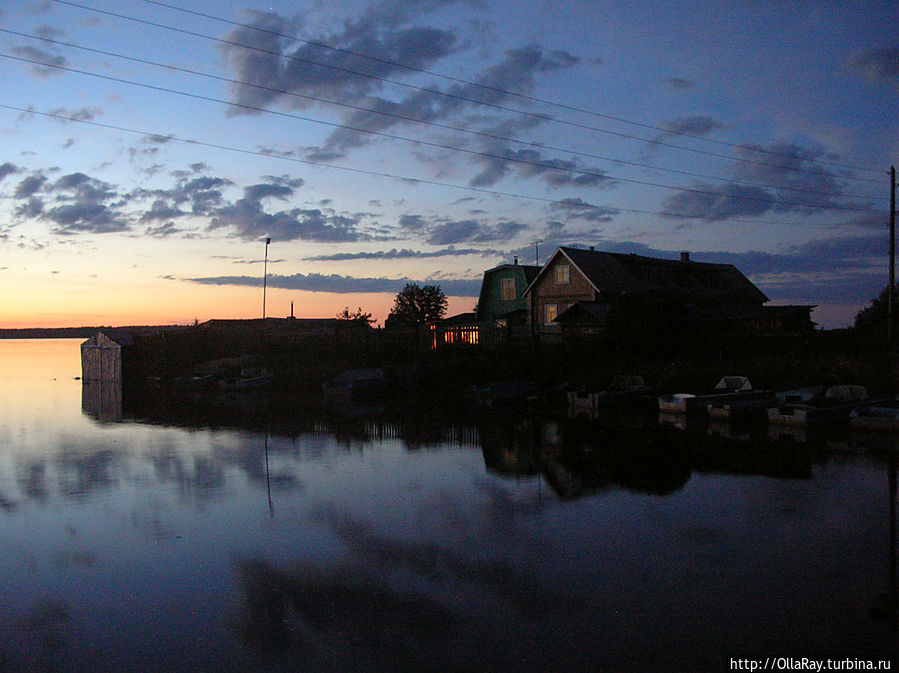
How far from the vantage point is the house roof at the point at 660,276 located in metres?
41.2

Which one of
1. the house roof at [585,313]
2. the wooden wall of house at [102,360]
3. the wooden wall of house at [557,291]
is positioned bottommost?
the wooden wall of house at [102,360]

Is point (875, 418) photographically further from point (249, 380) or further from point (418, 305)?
point (418, 305)

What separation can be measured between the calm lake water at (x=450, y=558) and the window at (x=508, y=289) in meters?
32.2

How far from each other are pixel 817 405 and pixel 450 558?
15170 millimetres

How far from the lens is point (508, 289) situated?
48.7 m

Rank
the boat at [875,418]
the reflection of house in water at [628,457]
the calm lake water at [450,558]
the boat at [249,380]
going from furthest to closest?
the boat at [249,380], the boat at [875,418], the reflection of house in water at [628,457], the calm lake water at [450,558]

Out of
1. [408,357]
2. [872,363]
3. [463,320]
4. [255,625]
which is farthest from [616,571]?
[463,320]

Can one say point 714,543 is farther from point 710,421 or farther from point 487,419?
point 487,419

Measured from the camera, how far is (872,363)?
24.8 metres

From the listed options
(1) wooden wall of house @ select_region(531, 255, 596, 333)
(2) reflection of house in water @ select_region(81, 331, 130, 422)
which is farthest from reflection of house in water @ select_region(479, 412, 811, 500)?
(2) reflection of house in water @ select_region(81, 331, 130, 422)

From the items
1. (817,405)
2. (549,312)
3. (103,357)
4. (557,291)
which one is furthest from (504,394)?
(103,357)

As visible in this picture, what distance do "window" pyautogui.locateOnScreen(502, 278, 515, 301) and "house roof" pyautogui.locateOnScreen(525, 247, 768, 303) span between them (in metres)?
3.86

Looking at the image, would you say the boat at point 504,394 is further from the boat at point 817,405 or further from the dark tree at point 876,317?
the dark tree at point 876,317

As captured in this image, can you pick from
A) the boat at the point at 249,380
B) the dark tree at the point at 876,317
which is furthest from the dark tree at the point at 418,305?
the dark tree at the point at 876,317
